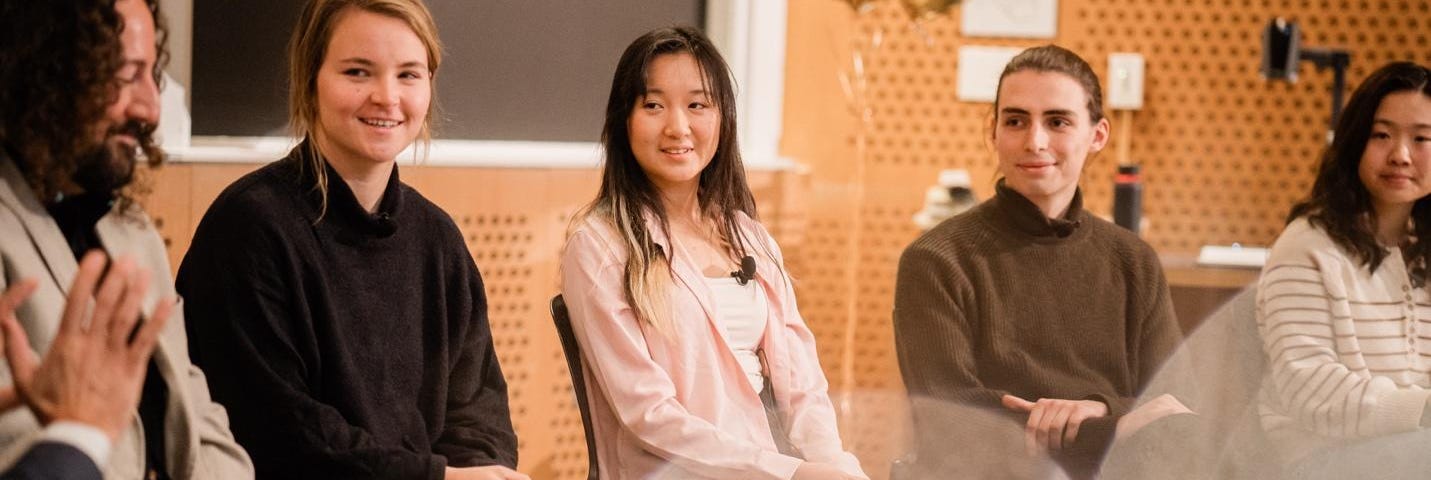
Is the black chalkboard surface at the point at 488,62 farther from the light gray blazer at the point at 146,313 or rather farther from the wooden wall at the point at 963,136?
the light gray blazer at the point at 146,313

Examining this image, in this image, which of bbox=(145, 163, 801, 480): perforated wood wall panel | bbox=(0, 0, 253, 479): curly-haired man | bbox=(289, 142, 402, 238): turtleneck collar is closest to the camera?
bbox=(0, 0, 253, 479): curly-haired man

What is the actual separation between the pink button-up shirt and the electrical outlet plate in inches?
110

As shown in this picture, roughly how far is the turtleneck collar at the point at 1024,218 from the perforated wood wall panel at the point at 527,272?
1.48 metres

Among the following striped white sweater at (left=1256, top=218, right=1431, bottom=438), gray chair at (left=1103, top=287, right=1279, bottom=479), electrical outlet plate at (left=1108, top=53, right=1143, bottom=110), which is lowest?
gray chair at (left=1103, top=287, right=1279, bottom=479)

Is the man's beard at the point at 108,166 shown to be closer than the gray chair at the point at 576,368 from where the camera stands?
Yes

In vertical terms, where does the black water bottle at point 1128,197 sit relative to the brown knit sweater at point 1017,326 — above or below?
above

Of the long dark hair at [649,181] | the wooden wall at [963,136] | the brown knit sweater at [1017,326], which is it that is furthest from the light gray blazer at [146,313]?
the wooden wall at [963,136]

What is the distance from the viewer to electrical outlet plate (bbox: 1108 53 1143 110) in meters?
5.09

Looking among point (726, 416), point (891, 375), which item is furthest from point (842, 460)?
point (891, 375)

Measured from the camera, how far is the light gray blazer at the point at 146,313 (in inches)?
66.7

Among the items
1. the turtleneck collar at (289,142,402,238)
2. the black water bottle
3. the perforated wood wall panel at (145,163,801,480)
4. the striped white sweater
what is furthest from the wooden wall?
the turtleneck collar at (289,142,402,238)

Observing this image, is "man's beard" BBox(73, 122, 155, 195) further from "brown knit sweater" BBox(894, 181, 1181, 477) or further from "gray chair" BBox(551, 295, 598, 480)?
"brown knit sweater" BBox(894, 181, 1181, 477)

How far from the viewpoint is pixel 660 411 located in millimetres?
2463

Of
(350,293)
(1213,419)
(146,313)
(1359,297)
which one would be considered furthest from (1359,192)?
(146,313)
